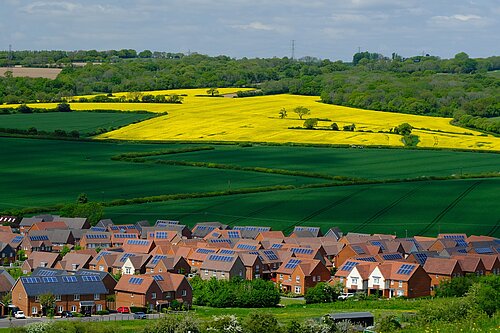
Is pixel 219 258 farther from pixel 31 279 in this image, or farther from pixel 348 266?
pixel 31 279

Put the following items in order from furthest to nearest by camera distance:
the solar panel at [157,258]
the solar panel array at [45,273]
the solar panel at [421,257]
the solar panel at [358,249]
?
the solar panel at [358,249] → the solar panel at [157,258] → the solar panel at [421,257] → the solar panel array at [45,273]

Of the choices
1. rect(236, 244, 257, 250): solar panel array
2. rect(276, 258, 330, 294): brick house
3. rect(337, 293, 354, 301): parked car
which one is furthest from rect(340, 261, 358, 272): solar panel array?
rect(236, 244, 257, 250): solar panel array

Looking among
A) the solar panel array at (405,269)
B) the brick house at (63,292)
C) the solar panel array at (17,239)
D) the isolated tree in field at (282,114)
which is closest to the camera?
the brick house at (63,292)

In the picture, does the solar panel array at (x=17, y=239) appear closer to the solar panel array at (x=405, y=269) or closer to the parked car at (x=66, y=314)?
the parked car at (x=66, y=314)

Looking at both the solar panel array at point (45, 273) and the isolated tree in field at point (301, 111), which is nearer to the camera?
the solar panel array at point (45, 273)

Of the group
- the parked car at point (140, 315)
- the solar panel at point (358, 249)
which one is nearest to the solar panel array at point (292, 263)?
the solar panel at point (358, 249)

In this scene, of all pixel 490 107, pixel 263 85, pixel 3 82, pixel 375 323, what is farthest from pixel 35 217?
pixel 263 85

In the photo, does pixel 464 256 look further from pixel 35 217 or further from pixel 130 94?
pixel 130 94
